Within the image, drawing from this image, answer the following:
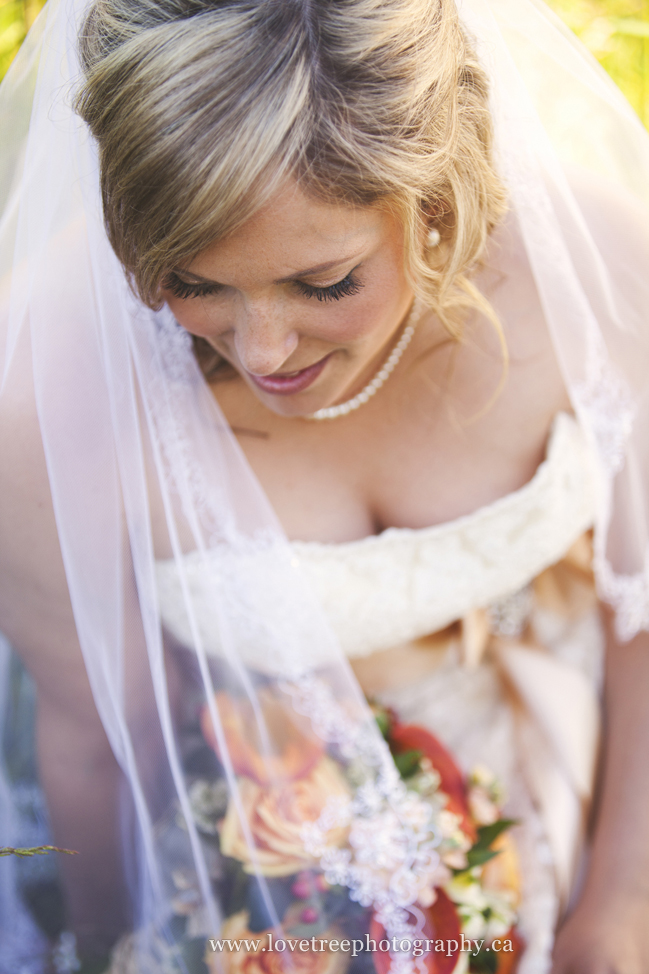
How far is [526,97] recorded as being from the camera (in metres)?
1.04

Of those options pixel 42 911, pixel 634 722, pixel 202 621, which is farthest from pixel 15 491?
pixel 634 722

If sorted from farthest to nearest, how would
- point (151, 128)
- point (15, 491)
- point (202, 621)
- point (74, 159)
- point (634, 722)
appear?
point (634, 722) < point (202, 621) < point (15, 491) < point (74, 159) < point (151, 128)

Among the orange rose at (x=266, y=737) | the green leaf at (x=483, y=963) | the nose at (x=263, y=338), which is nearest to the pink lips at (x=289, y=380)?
the nose at (x=263, y=338)

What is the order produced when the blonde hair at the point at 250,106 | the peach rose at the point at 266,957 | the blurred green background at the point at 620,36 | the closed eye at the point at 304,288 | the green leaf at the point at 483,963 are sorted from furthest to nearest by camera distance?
the blurred green background at the point at 620,36 < the green leaf at the point at 483,963 < the peach rose at the point at 266,957 < the closed eye at the point at 304,288 < the blonde hair at the point at 250,106

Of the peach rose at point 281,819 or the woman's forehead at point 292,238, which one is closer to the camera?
the woman's forehead at point 292,238

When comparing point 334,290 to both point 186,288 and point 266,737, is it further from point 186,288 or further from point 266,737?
point 266,737

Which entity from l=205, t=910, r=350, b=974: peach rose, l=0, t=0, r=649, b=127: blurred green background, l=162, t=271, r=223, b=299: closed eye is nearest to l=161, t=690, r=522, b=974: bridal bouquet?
l=205, t=910, r=350, b=974: peach rose

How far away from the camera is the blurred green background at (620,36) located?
2.46 meters

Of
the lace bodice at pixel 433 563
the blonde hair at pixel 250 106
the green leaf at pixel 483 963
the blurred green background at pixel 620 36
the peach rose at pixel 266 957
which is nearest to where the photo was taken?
the blonde hair at pixel 250 106

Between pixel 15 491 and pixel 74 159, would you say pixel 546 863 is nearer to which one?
pixel 15 491

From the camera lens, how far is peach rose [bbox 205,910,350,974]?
1.02 meters

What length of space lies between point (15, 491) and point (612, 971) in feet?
4.45

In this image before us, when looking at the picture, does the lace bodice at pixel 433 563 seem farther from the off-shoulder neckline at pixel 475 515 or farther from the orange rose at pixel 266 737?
the orange rose at pixel 266 737

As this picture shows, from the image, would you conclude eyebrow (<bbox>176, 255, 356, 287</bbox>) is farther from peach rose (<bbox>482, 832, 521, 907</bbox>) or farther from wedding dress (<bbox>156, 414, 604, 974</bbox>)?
peach rose (<bbox>482, 832, 521, 907</bbox>)
